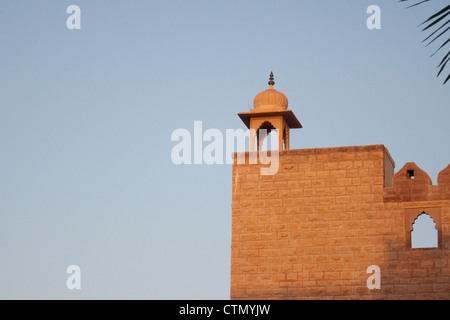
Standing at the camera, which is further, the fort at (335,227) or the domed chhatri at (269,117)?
the domed chhatri at (269,117)

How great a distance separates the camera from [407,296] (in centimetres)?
1925

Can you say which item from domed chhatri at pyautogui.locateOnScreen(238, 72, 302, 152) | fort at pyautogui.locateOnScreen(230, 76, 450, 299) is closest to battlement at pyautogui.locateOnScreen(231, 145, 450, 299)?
fort at pyautogui.locateOnScreen(230, 76, 450, 299)

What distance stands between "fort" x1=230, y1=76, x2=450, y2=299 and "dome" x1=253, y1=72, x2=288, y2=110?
1.54 m

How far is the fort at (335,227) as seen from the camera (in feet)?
63.8

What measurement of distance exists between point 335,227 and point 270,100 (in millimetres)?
3548

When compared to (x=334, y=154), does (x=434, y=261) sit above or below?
below

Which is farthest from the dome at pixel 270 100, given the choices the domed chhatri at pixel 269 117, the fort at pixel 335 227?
the fort at pixel 335 227

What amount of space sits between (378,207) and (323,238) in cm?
128

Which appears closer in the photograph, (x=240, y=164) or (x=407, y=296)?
(x=407, y=296)

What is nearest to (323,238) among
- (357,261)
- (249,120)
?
(357,261)

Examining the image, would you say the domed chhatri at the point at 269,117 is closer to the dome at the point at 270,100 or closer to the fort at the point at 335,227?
the dome at the point at 270,100

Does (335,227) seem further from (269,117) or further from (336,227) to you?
(269,117)

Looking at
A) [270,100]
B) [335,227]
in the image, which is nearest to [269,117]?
[270,100]
